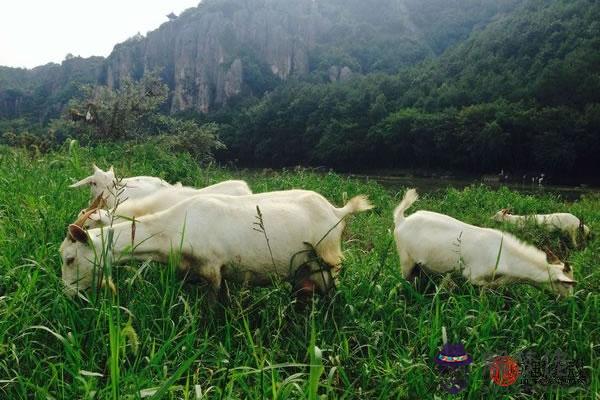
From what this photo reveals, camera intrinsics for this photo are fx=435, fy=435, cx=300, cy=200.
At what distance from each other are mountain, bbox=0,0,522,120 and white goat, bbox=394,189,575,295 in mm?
102600

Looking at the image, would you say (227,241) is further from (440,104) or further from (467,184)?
(440,104)

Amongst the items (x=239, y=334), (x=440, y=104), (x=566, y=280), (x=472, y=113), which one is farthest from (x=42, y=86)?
(x=566, y=280)

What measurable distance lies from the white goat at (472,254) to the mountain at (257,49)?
337 feet

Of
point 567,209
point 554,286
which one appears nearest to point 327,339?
point 554,286

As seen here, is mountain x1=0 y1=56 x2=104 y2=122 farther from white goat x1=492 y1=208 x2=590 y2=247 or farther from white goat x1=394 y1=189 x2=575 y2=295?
white goat x1=394 y1=189 x2=575 y2=295

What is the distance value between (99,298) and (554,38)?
193 ft

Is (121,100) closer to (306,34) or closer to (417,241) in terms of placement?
(417,241)

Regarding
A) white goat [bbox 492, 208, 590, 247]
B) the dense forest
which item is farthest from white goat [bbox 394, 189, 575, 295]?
the dense forest

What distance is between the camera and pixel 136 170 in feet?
27.3

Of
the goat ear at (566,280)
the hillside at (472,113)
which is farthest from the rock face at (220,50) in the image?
the goat ear at (566,280)

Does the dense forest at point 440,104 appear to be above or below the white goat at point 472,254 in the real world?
above

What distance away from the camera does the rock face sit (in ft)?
361

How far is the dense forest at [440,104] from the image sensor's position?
124 ft

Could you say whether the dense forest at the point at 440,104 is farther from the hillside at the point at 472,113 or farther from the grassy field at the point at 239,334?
the grassy field at the point at 239,334
